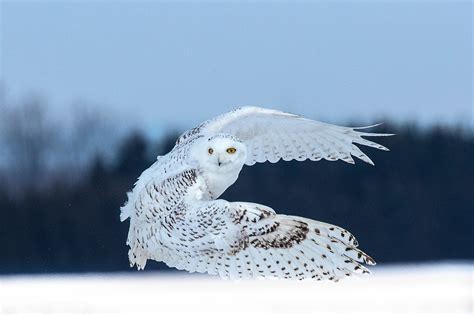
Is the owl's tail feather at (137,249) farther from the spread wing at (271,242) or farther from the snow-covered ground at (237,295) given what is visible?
the snow-covered ground at (237,295)

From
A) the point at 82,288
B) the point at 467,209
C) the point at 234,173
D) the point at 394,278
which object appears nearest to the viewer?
the point at 234,173

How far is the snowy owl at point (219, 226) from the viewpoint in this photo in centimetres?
305

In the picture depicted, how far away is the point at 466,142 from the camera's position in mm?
9781

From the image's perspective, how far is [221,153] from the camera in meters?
3.17

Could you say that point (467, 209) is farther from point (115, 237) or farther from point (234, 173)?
point (234, 173)

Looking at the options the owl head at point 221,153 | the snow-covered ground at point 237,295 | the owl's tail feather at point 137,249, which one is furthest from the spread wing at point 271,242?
the snow-covered ground at point 237,295

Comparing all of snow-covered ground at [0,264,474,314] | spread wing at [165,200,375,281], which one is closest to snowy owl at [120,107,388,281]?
spread wing at [165,200,375,281]

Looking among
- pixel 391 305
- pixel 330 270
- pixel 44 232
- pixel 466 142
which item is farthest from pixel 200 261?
pixel 466 142

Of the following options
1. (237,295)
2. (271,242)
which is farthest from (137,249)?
(237,295)

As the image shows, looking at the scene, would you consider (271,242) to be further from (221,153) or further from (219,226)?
(221,153)

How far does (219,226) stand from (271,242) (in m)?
0.20

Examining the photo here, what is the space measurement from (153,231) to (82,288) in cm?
273

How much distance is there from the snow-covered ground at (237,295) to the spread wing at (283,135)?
29.0 inches

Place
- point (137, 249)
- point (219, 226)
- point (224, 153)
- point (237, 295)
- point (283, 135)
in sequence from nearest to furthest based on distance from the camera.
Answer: point (219, 226) → point (224, 153) → point (137, 249) → point (283, 135) → point (237, 295)
